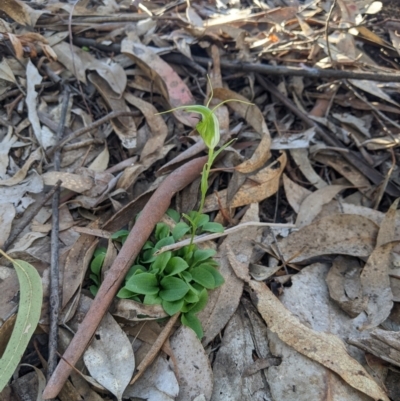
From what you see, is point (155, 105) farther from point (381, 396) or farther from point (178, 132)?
point (381, 396)

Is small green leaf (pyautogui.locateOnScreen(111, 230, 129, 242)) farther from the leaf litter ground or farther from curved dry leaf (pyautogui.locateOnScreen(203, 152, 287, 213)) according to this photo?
curved dry leaf (pyautogui.locateOnScreen(203, 152, 287, 213))

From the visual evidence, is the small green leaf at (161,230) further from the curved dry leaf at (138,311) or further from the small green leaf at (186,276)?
the curved dry leaf at (138,311)

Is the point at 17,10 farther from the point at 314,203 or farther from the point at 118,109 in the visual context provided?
the point at 314,203

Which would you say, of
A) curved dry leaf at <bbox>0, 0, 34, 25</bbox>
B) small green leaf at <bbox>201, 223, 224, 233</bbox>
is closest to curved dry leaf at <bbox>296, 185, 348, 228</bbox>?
small green leaf at <bbox>201, 223, 224, 233</bbox>

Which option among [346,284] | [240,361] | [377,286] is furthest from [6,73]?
[377,286]

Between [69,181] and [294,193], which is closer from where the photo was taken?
[69,181]

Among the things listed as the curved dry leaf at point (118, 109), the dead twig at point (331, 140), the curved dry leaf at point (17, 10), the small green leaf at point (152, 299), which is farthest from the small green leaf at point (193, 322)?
the curved dry leaf at point (17, 10)

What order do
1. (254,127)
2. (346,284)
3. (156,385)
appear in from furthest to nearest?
1. (254,127)
2. (346,284)
3. (156,385)

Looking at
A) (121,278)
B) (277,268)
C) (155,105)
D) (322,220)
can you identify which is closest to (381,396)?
(277,268)
